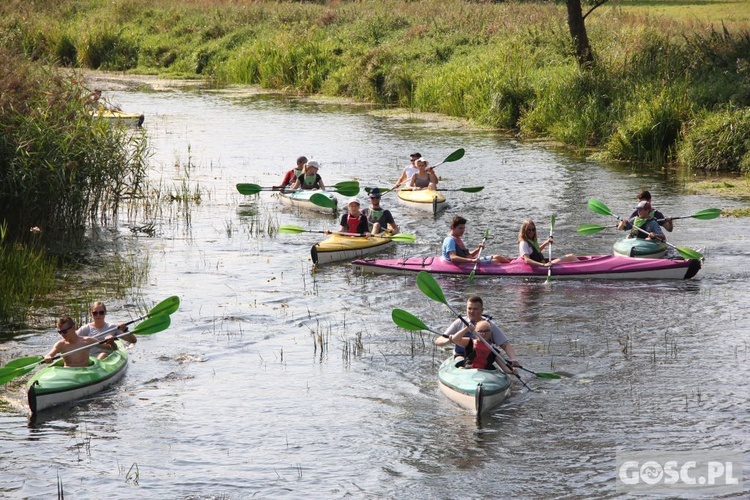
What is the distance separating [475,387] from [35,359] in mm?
4056

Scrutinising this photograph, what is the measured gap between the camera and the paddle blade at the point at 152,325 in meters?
10.2

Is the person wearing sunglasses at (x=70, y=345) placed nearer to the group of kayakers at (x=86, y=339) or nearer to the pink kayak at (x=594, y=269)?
the group of kayakers at (x=86, y=339)

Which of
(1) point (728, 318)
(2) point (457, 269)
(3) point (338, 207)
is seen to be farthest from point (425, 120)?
(1) point (728, 318)

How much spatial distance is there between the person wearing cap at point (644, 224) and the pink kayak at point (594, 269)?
85 centimetres

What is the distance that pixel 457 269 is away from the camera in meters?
13.9

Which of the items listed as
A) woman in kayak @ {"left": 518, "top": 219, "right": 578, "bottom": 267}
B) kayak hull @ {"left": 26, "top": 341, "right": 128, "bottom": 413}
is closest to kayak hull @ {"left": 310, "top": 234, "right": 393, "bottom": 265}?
woman in kayak @ {"left": 518, "top": 219, "right": 578, "bottom": 267}

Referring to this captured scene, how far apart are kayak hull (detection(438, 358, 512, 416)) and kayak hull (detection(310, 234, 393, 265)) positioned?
5.19m

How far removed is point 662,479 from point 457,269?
611 cm

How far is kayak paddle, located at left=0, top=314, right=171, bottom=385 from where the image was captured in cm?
913

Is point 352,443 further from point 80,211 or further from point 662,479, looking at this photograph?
point 80,211

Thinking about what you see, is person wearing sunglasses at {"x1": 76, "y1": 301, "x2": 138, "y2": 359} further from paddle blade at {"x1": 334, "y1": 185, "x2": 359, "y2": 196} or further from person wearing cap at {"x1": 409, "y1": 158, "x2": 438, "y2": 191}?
person wearing cap at {"x1": 409, "y1": 158, "x2": 438, "y2": 191}

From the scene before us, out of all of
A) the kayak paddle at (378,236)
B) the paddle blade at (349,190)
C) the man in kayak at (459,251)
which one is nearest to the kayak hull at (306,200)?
the paddle blade at (349,190)

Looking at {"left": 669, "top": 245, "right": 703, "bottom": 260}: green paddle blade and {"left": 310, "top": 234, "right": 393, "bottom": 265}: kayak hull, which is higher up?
{"left": 669, "top": 245, "right": 703, "bottom": 260}: green paddle blade

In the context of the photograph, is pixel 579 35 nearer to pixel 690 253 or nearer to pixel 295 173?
pixel 295 173
